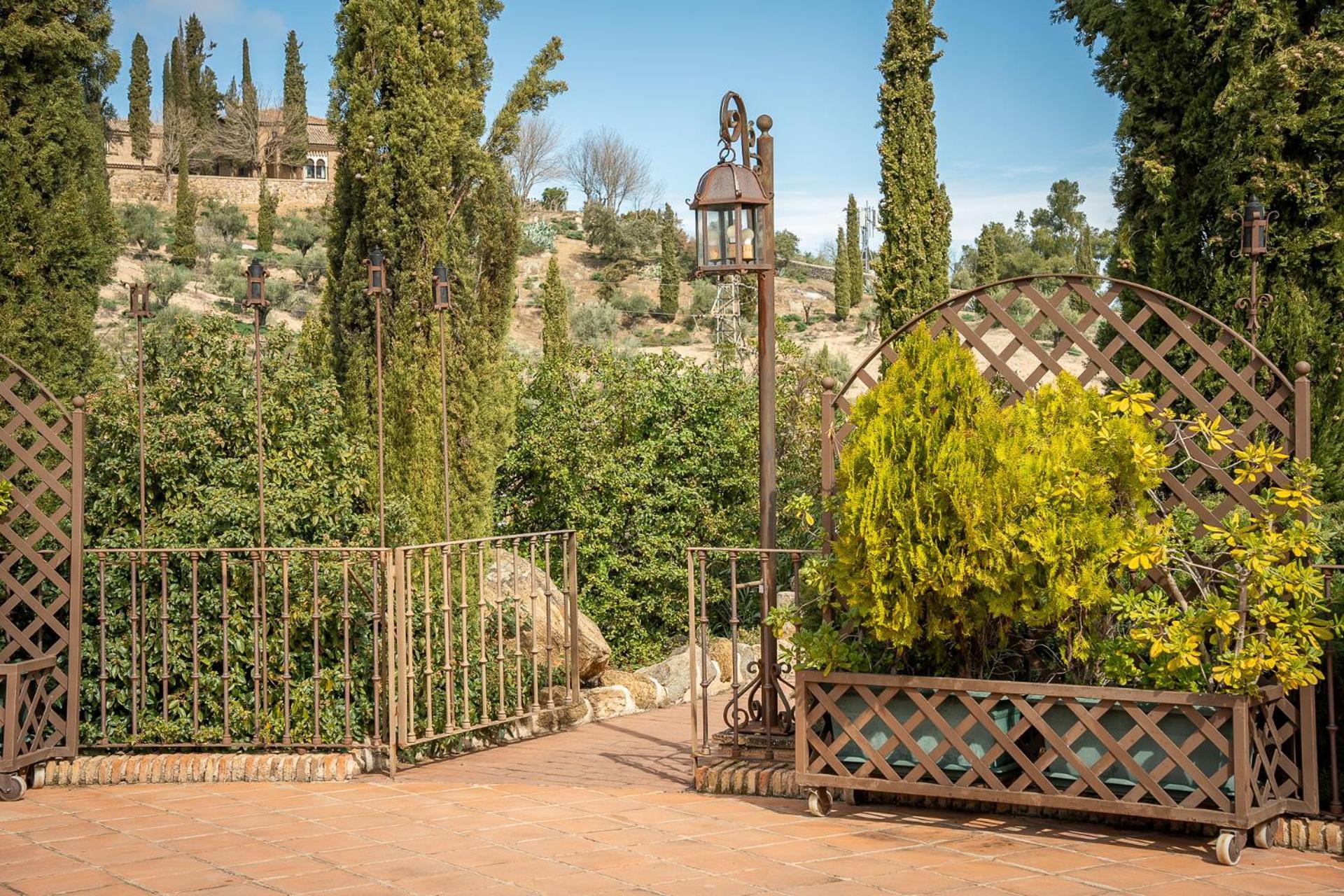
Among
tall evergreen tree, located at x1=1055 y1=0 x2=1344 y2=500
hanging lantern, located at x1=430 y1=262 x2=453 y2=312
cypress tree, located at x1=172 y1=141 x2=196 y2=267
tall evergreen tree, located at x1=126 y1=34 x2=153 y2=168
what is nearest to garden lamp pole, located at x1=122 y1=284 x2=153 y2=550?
hanging lantern, located at x1=430 y1=262 x2=453 y2=312

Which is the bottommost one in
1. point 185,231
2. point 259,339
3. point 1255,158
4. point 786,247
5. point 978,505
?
point 978,505

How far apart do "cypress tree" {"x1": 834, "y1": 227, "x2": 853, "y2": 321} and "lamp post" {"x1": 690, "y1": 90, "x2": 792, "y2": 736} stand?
31898mm

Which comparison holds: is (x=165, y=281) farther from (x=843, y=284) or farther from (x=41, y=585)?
(x=41, y=585)

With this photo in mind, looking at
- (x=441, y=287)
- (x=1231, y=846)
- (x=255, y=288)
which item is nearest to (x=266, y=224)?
(x=441, y=287)

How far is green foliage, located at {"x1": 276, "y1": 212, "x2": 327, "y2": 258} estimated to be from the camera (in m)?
40.0

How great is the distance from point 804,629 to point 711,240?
1.84 metres

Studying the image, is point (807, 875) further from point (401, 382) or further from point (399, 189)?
point (399, 189)

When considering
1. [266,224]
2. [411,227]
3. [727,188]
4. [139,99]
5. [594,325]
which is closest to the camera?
[727,188]

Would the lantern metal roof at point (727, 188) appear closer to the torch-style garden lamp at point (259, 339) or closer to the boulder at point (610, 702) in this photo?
the torch-style garden lamp at point (259, 339)

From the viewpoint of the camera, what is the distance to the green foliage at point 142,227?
113 ft

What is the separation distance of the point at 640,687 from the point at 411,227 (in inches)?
173

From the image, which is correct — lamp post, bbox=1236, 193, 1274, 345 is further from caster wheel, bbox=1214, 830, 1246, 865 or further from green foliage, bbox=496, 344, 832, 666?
green foliage, bbox=496, 344, 832, 666

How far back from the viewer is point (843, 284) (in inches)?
1465

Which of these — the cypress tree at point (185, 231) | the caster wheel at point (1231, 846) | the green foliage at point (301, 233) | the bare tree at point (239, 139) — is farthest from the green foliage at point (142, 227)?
the caster wheel at point (1231, 846)
